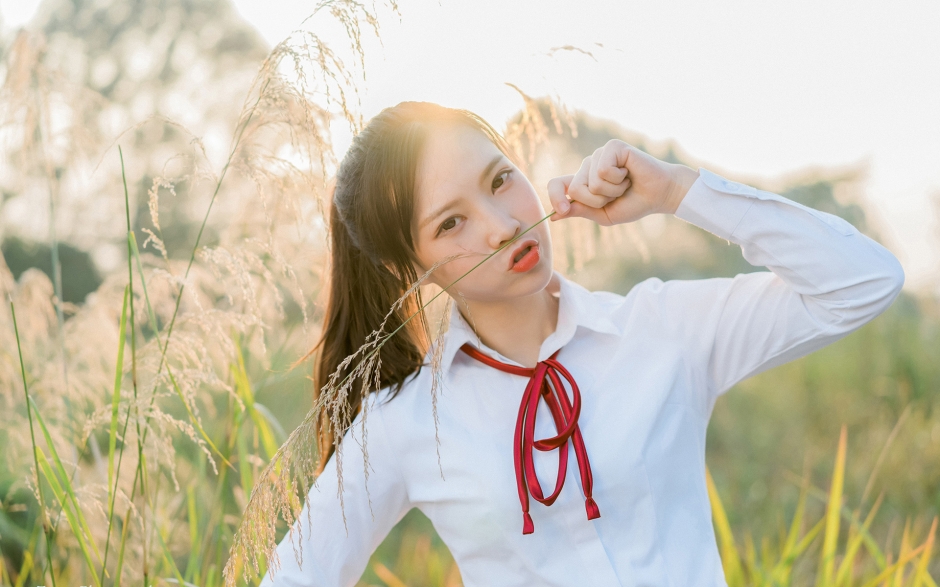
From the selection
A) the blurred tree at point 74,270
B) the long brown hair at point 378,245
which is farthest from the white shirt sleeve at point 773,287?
the blurred tree at point 74,270

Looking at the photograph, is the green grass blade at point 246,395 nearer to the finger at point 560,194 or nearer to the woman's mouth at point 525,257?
the woman's mouth at point 525,257

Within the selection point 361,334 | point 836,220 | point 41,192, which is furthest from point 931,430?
point 41,192

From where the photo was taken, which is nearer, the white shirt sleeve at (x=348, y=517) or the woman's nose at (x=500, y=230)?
the woman's nose at (x=500, y=230)

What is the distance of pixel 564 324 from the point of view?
1629 millimetres

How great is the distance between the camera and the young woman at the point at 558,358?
1448 millimetres

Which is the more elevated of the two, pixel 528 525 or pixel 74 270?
pixel 528 525

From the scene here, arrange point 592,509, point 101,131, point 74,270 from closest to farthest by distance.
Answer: point 592,509 < point 101,131 < point 74,270

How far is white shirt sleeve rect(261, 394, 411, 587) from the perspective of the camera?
155cm

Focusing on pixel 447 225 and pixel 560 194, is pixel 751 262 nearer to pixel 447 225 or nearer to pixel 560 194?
pixel 560 194

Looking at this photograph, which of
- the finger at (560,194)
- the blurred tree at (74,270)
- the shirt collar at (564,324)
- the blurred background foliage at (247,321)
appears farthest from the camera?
the blurred tree at (74,270)

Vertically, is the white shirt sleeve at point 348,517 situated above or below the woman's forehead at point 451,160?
below

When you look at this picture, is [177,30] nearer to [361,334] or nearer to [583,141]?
[583,141]

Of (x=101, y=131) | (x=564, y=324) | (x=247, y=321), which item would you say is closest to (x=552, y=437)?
(x=564, y=324)

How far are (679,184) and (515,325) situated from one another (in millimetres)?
443
